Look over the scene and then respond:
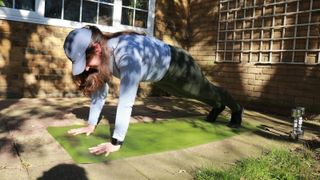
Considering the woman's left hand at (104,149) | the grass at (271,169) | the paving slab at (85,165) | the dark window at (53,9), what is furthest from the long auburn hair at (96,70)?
the dark window at (53,9)

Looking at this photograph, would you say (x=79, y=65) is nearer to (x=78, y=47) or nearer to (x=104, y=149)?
(x=78, y=47)

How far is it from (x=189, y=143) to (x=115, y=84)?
4169mm

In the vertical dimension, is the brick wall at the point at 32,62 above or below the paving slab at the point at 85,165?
above

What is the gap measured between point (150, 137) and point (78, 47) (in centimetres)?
161

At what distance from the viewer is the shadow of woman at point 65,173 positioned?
268cm

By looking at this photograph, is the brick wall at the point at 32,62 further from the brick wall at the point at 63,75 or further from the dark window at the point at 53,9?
the dark window at the point at 53,9

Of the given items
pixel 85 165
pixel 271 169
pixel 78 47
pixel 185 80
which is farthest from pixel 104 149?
pixel 271 169

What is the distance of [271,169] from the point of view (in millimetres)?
3072

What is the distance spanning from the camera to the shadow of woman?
8.78ft

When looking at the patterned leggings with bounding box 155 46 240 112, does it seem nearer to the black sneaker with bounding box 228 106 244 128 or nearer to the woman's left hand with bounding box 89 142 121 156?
the black sneaker with bounding box 228 106 244 128

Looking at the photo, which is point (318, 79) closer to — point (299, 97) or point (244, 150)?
point (299, 97)

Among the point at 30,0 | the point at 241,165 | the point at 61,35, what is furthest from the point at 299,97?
the point at 30,0

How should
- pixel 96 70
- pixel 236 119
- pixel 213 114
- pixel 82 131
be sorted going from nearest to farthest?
pixel 96 70, pixel 82 131, pixel 236 119, pixel 213 114

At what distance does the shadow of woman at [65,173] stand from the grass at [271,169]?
94 centimetres
